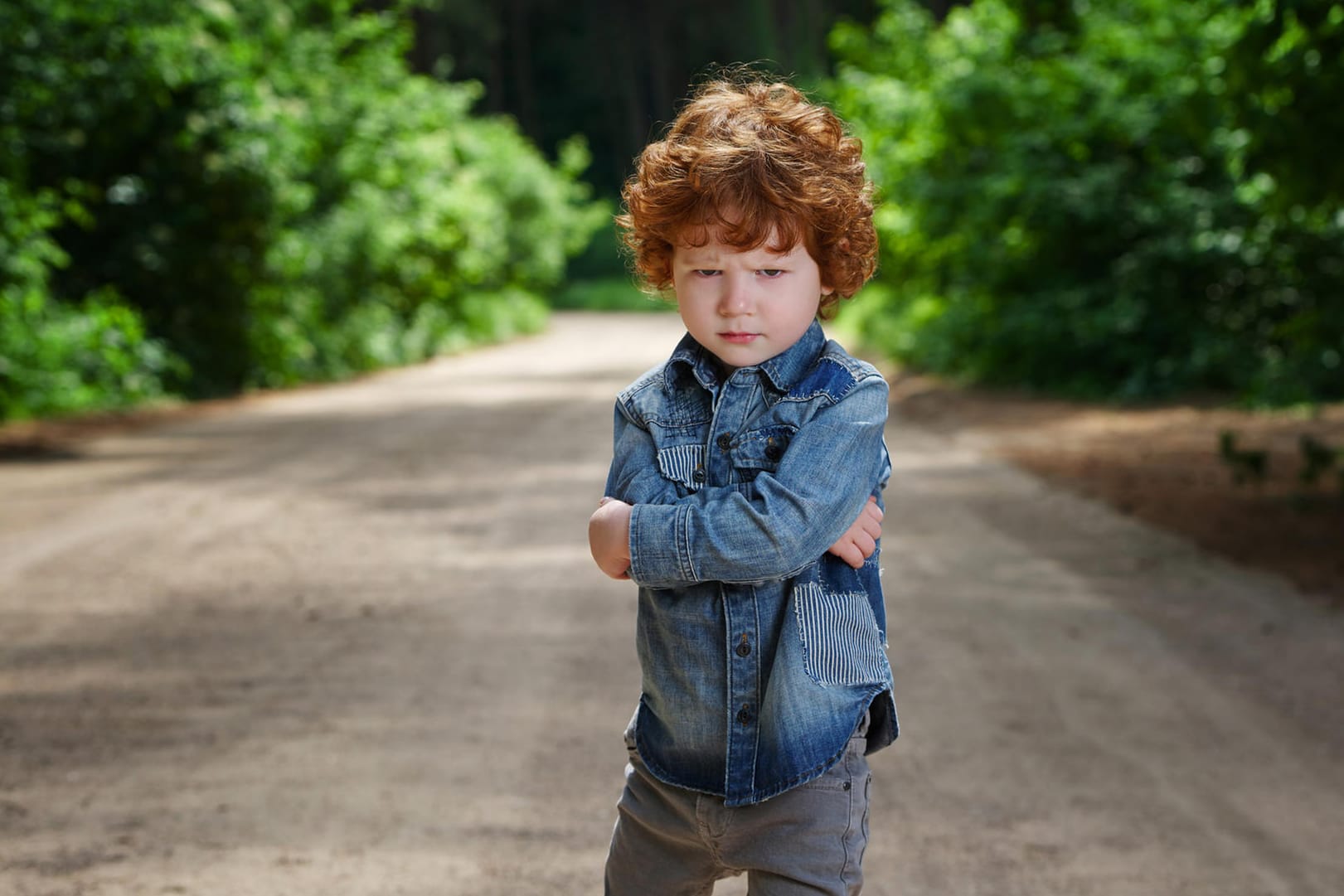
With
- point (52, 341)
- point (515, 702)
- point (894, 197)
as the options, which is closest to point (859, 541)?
point (515, 702)

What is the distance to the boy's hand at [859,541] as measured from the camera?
222cm

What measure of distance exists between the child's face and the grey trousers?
0.61 meters

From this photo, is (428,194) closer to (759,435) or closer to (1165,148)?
(1165,148)

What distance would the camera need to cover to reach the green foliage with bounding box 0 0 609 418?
14188mm

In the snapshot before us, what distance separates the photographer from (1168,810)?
4.18 metres

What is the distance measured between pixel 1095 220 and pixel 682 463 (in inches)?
576

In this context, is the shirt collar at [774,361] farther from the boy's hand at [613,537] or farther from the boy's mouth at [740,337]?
the boy's hand at [613,537]

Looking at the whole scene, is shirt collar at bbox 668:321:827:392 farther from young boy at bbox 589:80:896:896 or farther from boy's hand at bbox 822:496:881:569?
boy's hand at bbox 822:496:881:569

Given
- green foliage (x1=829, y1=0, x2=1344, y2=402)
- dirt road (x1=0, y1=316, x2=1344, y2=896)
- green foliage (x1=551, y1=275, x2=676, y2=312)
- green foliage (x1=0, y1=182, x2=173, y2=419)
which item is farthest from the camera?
green foliage (x1=551, y1=275, x2=676, y2=312)

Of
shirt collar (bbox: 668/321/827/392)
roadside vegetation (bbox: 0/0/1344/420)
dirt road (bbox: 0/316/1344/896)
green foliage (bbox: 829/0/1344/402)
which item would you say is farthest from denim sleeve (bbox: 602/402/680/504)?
green foliage (bbox: 829/0/1344/402)

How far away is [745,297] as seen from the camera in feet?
7.18

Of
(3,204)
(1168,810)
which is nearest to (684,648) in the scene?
(1168,810)

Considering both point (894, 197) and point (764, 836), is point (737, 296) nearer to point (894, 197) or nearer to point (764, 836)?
point (764, 836)

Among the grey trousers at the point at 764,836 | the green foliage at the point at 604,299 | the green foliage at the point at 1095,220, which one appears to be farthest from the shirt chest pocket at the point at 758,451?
the green foliage at the point at 604,299
